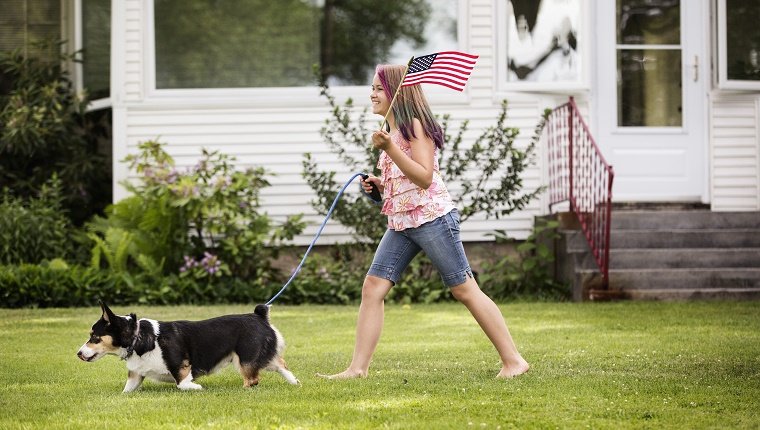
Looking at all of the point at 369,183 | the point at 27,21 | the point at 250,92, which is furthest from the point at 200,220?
the point at 369,183

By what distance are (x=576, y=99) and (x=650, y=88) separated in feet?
2.40

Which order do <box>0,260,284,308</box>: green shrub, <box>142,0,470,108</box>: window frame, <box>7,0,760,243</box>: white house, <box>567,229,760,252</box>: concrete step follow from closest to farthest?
<box>0,260,284,308</box>: green shrub, <box>567,229,760,252</box>: concrete step, <box>7,0,760,243</box>: white house, <box>142,0,470,108</box>: window frame

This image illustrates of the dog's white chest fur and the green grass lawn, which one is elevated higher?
the dog's white chest fur

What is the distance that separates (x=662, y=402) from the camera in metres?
5.11

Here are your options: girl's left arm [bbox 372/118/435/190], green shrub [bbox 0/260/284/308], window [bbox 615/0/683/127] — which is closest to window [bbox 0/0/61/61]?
green shrub [bbox 0/260/284/308]

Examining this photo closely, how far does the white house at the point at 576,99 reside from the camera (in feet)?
38.0

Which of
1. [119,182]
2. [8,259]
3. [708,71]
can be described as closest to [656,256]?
[708,71]

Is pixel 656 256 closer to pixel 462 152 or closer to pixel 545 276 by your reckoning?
pixel 545 276

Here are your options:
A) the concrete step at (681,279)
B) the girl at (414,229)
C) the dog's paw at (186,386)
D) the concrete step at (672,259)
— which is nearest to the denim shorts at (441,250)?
the girl at (414,229)

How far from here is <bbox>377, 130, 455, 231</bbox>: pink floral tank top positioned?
588 cm

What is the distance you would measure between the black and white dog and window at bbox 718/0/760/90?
706 centimetres

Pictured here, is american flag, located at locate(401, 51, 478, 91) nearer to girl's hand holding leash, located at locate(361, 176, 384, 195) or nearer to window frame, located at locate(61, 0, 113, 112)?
girl's hand holding leash, located at locate(361, 176, 384, 195)

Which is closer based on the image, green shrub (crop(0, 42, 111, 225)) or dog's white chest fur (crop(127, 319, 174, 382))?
dog's white chest fur (crop(127, 319, 174, 382))

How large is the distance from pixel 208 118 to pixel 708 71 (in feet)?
16.2
